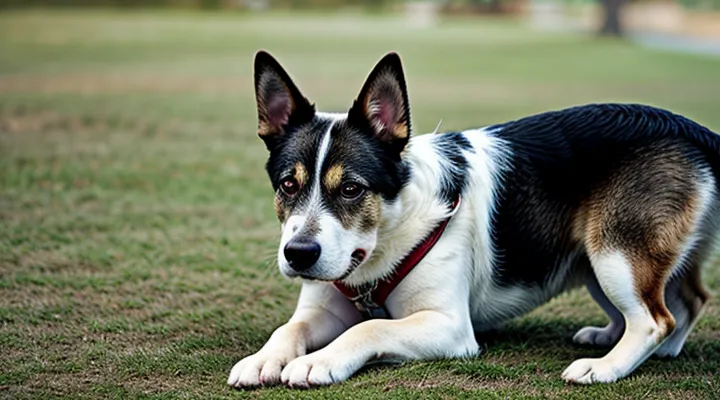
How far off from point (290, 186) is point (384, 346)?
81 cm

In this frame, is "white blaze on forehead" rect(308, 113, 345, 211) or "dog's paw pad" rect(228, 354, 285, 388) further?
"white blaze on forehead" rect(308, 113, 345, 211)

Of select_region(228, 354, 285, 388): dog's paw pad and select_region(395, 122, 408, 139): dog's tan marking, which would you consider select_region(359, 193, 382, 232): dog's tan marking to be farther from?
select_region(228, 354, 285, 388): dog's paw pad

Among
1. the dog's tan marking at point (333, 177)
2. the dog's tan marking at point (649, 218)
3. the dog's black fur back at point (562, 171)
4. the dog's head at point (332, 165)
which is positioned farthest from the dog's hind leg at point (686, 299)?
the dog's tan marking at point (333, 177)

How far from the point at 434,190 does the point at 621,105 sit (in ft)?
3.71

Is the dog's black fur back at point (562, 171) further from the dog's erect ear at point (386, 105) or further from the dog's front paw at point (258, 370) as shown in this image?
the dog's front paw at point (258, 370)

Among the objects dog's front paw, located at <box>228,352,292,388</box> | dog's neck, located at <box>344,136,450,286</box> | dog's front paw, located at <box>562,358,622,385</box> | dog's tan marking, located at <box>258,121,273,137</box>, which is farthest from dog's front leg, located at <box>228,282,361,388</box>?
dog's front paw, located at <box>562,358,622,385</box>

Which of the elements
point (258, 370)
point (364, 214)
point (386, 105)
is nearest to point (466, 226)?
point (364, 214)

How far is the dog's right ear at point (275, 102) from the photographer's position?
14.2 ft

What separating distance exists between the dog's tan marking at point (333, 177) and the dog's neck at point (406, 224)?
334 mm

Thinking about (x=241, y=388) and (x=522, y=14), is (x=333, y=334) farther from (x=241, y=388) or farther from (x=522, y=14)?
(x=522, y=14)

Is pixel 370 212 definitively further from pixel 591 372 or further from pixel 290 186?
pixel 591 372

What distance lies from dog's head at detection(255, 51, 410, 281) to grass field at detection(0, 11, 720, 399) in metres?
0.56

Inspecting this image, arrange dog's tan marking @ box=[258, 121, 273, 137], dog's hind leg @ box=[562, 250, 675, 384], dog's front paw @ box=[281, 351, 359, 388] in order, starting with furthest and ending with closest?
dog's tan marking @ box=[258, 121, 273, 137]
dog's hind leg @ box=[562, 250, 675, 384]
dog's front paw @ box=[281, 351, 359, 388]

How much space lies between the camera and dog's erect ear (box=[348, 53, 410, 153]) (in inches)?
165
